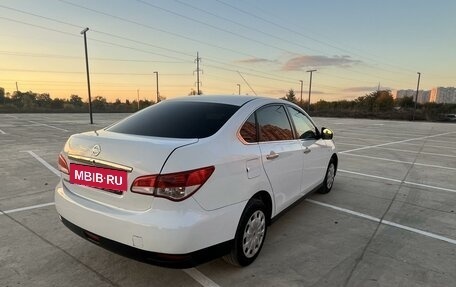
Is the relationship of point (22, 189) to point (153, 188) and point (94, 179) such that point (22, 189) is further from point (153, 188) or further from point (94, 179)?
point (153, 188)

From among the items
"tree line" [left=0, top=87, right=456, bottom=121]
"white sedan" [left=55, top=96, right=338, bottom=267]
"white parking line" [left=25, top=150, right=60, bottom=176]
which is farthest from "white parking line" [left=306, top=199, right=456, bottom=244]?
"tree line" [left=0, top=87, right=456, bottom=121]

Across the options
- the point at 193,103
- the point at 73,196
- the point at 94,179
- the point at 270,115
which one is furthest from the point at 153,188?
the point at 270,115

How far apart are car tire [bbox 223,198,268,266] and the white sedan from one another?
10 millimetres

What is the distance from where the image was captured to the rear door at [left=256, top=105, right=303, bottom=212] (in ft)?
10.9

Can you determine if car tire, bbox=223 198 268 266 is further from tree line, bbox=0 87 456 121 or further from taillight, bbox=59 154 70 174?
tree line, bbox=0 87 456 121

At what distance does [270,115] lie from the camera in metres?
3.63

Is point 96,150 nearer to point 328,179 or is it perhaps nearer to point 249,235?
point 249,235

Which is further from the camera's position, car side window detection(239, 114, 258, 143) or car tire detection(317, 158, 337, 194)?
car tire detection(317, 158, 337, 194)

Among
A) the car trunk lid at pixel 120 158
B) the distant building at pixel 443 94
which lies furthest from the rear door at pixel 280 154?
the distant building at pixel 443 94

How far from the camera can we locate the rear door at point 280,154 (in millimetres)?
3312

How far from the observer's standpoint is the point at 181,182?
2.34 meters

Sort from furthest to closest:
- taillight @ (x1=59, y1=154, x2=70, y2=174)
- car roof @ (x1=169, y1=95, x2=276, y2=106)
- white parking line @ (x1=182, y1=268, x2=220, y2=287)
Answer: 1. car roof @ (x1=169, y1=95, x2=276, y2=106)
2. taillight @ (x1=59, y1=154, x2=70, y2=174)
3. white parking line @ (x1=182, y1=268, x2=220, y2=287)

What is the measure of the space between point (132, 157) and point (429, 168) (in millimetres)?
8192

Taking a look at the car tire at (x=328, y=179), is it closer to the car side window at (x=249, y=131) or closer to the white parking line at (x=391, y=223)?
the white parking line at (x=391, y=223)
